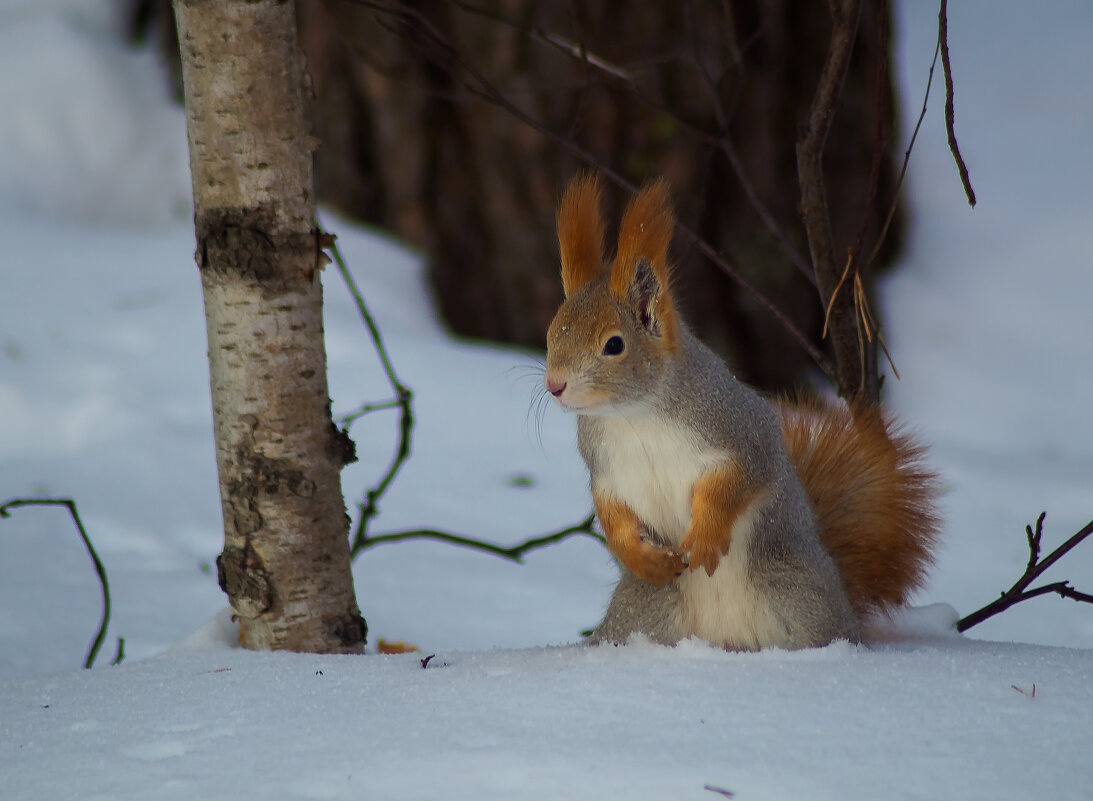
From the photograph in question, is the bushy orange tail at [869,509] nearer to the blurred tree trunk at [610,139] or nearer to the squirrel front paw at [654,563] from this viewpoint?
the squirrel front paw at [654,563]

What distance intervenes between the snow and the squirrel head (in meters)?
0.07

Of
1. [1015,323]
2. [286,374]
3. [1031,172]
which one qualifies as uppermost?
[1031,172]

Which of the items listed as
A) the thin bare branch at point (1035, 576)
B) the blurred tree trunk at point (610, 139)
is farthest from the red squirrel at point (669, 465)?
the blurred tree trunk at point (610, 139)

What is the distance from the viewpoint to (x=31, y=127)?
2.87 metres

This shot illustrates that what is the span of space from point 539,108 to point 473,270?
1.46 feet

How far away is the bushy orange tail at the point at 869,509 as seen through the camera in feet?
4.00

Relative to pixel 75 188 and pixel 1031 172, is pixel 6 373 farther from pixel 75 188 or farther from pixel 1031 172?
pixel 1031 172

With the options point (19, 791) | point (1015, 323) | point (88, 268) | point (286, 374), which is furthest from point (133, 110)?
point (19, 791)

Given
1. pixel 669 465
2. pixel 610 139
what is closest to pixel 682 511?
pixel 669 465

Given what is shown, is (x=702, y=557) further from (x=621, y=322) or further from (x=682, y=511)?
(x=621, y=322)

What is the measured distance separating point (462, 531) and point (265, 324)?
3.07 feet

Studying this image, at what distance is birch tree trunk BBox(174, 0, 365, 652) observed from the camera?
3.65 ft

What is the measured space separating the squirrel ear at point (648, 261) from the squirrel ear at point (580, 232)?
51mm

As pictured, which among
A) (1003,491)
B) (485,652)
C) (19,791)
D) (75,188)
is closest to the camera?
(19,791)
